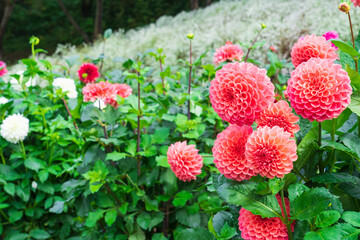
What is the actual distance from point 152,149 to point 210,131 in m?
0.33

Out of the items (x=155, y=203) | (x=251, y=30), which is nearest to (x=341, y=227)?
(x=155, y=203)

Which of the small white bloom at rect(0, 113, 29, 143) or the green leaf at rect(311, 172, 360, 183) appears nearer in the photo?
the green leaf at rect(311, 172, 360, 183)

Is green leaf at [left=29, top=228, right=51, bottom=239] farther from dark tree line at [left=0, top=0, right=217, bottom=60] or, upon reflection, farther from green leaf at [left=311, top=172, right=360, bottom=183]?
dark tree line at [left=0, top=0, right=217, bottom=60]

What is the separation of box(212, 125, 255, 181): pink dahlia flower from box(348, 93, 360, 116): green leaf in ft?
0.73

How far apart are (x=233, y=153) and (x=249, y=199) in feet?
0.36

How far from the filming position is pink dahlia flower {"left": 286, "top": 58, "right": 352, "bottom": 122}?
2.18ft

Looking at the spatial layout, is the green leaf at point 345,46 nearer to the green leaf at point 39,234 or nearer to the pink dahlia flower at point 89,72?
the pink dahlia flower at point 89,72

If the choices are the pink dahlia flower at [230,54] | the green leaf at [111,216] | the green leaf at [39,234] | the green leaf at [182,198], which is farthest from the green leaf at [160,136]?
the green leaf at [39,234]

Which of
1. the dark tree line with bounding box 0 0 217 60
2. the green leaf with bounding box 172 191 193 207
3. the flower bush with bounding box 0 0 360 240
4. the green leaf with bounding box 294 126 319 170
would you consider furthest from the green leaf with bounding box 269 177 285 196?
the dark tree line with bounding box 0 0 217 60

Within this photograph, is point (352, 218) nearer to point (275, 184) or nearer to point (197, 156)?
point (275, 184)

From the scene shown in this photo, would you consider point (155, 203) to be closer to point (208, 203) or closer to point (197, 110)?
point (208, 203)

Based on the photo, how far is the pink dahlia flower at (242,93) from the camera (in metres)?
0.69

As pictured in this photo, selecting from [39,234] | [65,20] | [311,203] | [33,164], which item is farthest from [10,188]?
[65,20]

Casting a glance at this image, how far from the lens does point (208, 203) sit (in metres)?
1.36
